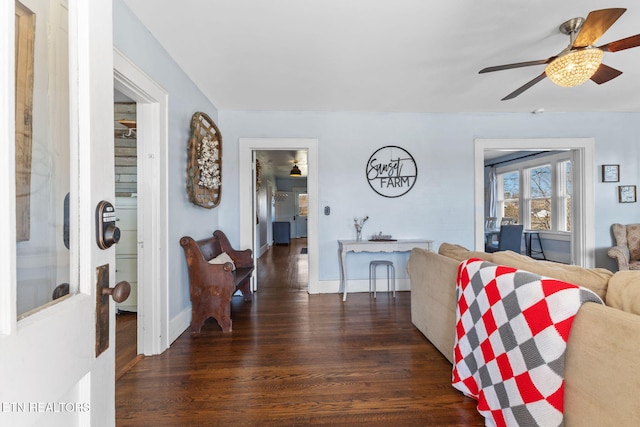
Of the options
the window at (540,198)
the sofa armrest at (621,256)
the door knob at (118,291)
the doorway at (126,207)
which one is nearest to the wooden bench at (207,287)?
the doorway at (126,207)

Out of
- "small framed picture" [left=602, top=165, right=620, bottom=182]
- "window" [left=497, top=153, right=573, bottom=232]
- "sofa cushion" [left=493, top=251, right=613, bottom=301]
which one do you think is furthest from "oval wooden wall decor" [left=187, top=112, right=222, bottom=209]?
"window" [left=497, top=153, right=573, bottom=232]

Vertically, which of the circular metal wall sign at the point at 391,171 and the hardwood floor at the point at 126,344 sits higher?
the circular metal wall sign at the point at 391,171

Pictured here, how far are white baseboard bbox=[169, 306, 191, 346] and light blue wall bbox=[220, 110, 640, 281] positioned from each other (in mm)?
1739

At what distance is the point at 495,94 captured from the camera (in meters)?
3.35

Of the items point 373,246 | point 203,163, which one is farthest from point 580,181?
point 203,163

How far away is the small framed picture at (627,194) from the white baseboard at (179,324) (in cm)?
562

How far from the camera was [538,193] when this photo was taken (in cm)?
616

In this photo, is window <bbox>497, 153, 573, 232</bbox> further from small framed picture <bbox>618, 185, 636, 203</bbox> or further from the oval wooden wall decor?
the oval wooden wall decor

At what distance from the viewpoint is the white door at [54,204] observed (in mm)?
466

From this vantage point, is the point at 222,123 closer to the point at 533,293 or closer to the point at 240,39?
the point at 240,39

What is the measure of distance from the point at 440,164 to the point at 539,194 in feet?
12.0

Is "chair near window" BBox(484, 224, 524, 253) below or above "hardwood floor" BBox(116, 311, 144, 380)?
above

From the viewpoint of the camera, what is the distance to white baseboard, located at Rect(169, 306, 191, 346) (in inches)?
96.0

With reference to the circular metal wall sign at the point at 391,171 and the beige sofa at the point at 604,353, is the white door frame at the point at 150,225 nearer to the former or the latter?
the beige sofa at the point at 604,353
